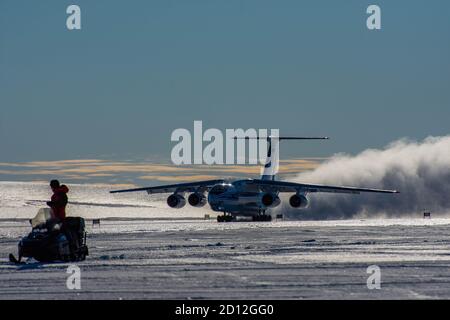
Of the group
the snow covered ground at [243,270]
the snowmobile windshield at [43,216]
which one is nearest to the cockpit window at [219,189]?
the snow covered ground at [243,270]

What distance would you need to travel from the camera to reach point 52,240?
25047 mm

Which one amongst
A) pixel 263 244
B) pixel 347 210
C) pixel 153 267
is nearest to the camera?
pixel 153 267

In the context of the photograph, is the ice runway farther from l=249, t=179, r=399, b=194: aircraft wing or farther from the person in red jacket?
l=249, t=179, r=399, b=194: aircraft wing

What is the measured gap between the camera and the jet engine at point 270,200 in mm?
77350

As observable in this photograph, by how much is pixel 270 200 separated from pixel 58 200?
52925 millimetres

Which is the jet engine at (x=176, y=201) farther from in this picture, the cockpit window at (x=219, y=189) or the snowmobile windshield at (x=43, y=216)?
the snowmobile windshield at (x=43, y=216)

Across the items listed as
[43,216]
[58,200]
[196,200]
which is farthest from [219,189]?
[58,200]

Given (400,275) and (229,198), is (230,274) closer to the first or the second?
(400,275)

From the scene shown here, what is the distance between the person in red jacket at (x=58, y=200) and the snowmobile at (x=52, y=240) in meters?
0.15

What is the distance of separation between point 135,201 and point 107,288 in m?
144

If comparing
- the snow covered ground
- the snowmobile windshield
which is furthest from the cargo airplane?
the snowmobile windshield
